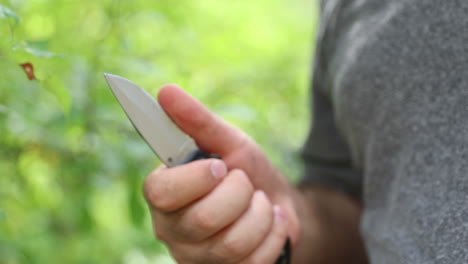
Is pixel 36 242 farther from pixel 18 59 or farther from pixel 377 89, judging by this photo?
pixel 377 89

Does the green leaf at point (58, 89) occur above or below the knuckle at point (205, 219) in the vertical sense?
above

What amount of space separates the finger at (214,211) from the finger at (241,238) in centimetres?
1

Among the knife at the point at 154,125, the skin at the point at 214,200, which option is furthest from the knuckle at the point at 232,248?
the knife at the point at 154,125

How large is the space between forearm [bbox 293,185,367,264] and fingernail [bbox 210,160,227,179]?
0.35m

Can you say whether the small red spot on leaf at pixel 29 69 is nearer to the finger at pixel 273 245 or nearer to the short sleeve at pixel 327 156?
the finger at pixel 273 245

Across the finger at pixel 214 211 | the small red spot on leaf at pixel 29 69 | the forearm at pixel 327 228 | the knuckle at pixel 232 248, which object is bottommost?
the forearm at pixel 327 228

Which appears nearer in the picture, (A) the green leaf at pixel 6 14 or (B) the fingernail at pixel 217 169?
(A) the green leaf at pixel 6 14

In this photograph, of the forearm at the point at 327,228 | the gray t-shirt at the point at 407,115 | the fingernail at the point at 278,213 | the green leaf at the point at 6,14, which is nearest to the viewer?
the green leaf at the point at 6,14

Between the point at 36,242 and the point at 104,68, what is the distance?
32cm

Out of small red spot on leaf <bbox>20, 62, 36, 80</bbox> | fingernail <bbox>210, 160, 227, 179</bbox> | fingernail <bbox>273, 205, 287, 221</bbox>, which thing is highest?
small red spot on leaf <bbox>20, 62, 36, 80</bbox>

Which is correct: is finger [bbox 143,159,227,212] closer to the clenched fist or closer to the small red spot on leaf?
the clenched fist

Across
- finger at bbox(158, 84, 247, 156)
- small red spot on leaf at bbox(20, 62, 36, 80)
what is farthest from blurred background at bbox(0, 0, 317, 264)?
finger at bbox(158, 84, 247, 156)

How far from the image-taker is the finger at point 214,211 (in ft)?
2.07

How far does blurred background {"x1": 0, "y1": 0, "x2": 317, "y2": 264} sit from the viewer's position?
628 mm
